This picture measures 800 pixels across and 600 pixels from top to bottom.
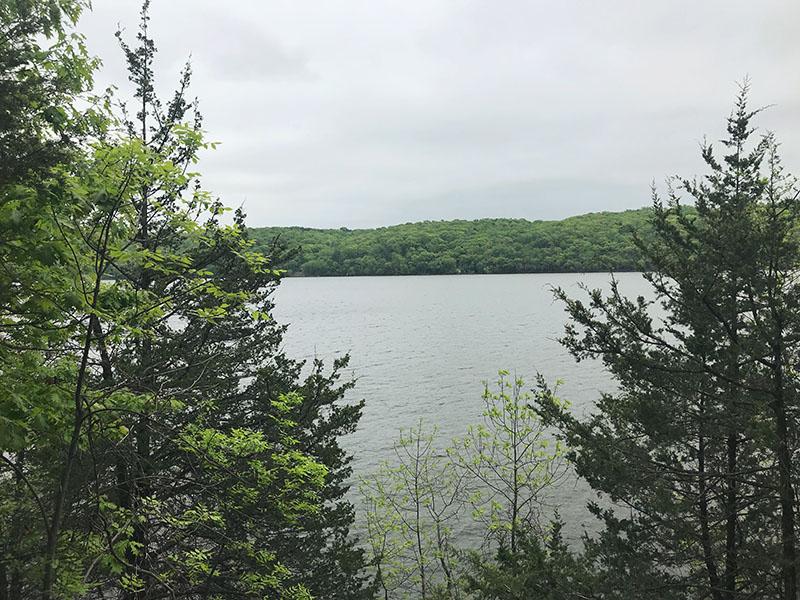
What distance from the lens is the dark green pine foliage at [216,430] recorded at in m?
7.70

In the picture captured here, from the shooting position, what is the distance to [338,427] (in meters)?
11.6

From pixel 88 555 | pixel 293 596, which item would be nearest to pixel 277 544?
pixel 293 596

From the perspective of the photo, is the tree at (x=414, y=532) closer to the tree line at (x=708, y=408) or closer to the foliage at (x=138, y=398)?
the foliage at (x=138, y=398)

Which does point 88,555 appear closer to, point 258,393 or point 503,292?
point 258,393

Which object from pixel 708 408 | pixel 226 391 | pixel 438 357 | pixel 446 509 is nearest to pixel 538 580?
pixel 708 408

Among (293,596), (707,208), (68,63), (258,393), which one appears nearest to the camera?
(68,63)

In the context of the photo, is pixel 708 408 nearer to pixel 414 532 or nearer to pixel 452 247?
pixel 414 532

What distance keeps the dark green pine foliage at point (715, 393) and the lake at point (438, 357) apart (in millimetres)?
2021

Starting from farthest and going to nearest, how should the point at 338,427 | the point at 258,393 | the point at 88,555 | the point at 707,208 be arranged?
the point at 338,427 < the point at 258,393 < the point at 707,208 < the point at 88,555

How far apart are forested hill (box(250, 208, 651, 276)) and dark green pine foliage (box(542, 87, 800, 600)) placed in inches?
4702

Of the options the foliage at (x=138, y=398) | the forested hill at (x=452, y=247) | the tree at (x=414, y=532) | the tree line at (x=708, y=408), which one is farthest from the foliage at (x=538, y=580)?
Result: the forested hill at (x=452, y=247)

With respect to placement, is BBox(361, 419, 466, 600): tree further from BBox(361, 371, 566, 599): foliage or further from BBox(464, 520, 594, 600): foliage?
BBox(464, 520, 594, 600): foliage

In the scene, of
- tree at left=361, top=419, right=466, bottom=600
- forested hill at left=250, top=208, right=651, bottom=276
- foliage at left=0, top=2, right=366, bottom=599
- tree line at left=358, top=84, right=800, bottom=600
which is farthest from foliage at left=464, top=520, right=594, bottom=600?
forested hill at left=250, top=208, right=651, bottom=276

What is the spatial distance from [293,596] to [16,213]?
23.5 feet
